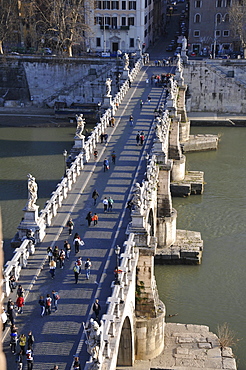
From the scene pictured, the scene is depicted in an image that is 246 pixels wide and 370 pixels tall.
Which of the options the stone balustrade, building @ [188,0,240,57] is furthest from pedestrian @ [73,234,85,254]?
building @ [188,0,240,57]

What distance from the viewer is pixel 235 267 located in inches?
1465

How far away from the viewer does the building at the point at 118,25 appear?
8219 cm

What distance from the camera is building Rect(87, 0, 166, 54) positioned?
82188 millimetres

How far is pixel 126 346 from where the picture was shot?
2697cm

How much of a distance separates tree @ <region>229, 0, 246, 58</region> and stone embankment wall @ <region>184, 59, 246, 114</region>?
451 centimetres

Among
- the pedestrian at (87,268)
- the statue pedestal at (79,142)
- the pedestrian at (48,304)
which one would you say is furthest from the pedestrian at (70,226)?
the statue pedestal at (79,142)

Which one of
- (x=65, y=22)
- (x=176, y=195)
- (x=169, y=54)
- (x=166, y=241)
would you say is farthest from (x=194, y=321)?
(x=169, y=54)

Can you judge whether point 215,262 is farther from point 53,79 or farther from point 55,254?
point 53,79

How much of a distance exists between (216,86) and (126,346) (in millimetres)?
Result: 52356

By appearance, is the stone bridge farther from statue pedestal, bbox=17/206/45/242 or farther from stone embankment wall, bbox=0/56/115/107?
stone embankment wall, bbox=0/56/115/107

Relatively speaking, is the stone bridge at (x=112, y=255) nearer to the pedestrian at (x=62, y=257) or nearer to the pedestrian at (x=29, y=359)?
the pedestrian at (x=62, y=257)

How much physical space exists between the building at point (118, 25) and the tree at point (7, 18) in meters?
9.91

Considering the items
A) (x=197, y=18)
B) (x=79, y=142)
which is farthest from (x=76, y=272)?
(x=197, y=18)

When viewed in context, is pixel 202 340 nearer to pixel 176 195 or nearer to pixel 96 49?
pixel 176 195
